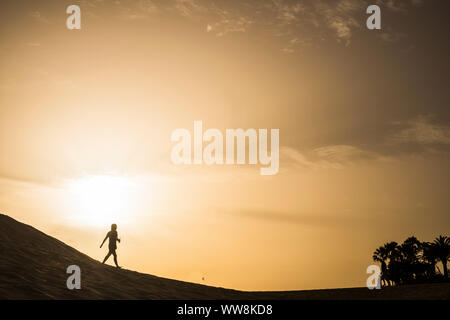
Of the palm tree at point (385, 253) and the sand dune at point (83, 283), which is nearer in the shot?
the sand dune at point (83, 283)

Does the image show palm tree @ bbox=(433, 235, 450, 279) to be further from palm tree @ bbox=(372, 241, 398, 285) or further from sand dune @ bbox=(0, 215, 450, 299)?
sand dune @ bbox=(0, 215, 450, 299)

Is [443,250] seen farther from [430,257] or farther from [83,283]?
[83,283]

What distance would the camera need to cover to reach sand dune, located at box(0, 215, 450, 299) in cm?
1273

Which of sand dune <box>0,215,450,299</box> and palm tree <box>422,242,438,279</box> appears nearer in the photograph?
sand dune <box>0,215,450,299</box>

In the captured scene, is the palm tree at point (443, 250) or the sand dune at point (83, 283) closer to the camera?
the sand dune at point (83, 283)

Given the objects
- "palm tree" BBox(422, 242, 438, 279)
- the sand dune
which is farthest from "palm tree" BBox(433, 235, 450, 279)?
the sand dune

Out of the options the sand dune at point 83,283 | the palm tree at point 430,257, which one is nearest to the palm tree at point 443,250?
the palm tree at point 430,257

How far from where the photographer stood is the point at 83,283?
48.8 feet

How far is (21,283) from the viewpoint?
488 inches

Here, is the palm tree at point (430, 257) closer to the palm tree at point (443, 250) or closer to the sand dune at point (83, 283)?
the palm tree at point (443, 250)

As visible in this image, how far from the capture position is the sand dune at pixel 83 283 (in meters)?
12.7

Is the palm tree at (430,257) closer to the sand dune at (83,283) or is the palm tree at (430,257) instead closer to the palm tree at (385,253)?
the palm tree at (385,253)

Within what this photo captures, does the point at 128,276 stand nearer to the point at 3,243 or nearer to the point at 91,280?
the point at 91,280
